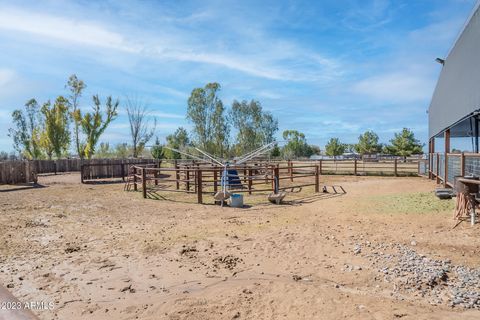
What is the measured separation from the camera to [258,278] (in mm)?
4715

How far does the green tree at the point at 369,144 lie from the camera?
57.7 metres

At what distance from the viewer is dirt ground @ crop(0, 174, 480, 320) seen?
3900 mm

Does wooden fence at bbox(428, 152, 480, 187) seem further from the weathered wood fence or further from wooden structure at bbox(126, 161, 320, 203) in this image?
the weathered wood fence

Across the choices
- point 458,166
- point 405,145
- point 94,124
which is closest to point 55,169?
point 94,124

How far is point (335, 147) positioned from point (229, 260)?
202 ft

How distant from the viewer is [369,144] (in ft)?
191

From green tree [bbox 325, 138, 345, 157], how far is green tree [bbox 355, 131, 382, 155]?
16.0ft

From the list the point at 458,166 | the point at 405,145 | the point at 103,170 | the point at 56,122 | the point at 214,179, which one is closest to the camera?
the point at 458,166

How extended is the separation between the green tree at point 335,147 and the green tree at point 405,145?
50.7ft

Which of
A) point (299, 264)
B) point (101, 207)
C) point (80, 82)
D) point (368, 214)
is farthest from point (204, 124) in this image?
point (299, 264)

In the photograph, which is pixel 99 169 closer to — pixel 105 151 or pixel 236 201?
pixel 236 201

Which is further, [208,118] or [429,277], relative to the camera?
[208,118]

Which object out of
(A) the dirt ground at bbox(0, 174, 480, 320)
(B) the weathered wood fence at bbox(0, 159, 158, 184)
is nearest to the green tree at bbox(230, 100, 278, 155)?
(B) the weathered wood fence at bbox(0, 159, 158, 184)

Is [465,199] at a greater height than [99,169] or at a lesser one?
lesser
